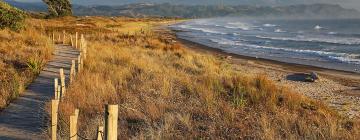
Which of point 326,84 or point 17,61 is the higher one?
point 17,61

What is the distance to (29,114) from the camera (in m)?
9.98

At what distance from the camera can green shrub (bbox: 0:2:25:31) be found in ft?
95.5

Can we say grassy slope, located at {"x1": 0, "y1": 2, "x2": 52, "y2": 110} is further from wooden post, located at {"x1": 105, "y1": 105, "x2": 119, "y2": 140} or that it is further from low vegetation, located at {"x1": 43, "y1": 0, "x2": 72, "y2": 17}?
low vegetation, located at {"x1": 43, "y1": 0, "x2": 72, "y2": 17}

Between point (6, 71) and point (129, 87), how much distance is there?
4302 mm

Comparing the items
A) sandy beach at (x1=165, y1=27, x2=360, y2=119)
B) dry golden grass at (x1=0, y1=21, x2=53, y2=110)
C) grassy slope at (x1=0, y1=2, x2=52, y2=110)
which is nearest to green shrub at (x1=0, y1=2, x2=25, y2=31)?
grassy slope at (x1=0, y1=2, x2=52, y2=110)

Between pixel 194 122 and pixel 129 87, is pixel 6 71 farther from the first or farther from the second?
pixel 194 122

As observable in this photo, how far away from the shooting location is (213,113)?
33.0 feet

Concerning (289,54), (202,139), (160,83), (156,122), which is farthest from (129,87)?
(289,54)

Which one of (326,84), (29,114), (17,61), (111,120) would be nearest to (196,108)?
(29,114)

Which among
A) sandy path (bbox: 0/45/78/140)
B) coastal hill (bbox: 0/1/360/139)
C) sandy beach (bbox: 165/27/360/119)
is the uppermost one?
coastal hill (bbox: 0/1/360/139)

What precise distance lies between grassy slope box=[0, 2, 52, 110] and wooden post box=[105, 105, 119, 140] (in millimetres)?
5716

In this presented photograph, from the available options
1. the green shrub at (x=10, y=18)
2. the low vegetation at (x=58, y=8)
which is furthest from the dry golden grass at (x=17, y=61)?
the low vegetation at (x=58, y=8)

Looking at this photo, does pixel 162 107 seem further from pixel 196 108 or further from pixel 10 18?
pixel 10 18

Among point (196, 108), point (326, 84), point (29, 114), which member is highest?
point (196, 108)
